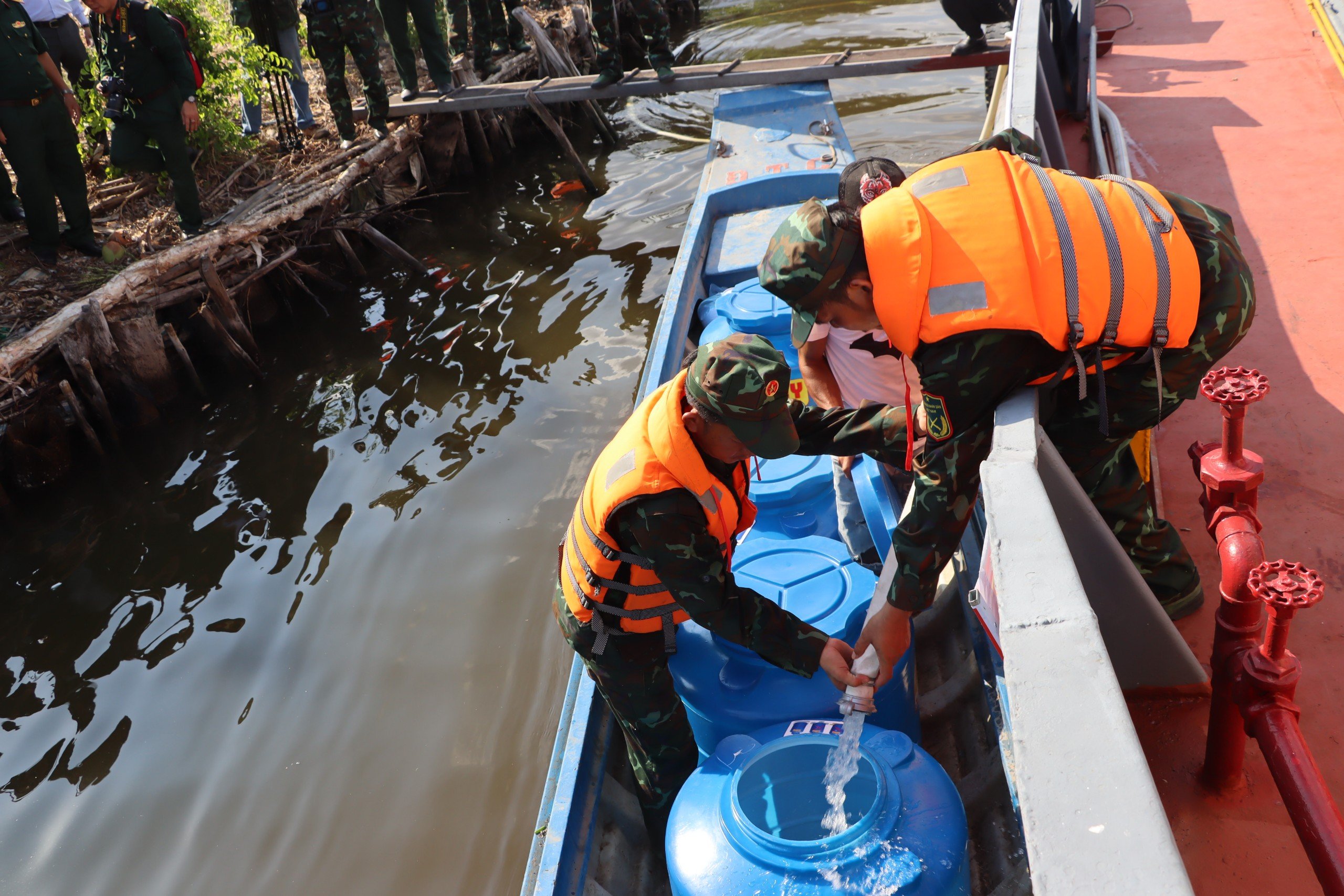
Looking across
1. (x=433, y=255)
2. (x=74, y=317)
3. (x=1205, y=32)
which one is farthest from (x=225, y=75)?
(x=1205, y=32)

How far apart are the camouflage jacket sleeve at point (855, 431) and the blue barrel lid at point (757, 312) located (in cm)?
138

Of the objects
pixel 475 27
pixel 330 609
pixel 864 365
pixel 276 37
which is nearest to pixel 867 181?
pixel 864 365

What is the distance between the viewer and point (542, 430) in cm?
662

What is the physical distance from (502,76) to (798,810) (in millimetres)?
11492

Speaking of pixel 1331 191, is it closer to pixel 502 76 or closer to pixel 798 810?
pixel 798 810

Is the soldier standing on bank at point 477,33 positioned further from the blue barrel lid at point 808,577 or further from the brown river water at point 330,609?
the blue barrel lid at point 808,577

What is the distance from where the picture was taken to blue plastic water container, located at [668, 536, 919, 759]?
2.52 metres

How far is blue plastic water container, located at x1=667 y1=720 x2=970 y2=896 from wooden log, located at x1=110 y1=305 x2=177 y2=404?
6.32 meters

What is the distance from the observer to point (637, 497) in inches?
92.7

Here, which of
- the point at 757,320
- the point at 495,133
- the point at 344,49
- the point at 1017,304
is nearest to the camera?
the point at 1017,304

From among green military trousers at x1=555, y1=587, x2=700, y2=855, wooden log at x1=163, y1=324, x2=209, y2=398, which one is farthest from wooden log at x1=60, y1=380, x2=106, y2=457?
green military trousers at x1=555, y1=587, x2=700, y2=855

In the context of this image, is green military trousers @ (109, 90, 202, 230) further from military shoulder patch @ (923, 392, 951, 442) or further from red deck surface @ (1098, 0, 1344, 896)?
military shoulder patch @ (923, 392, 951, 442)

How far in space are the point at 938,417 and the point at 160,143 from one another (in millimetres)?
7377

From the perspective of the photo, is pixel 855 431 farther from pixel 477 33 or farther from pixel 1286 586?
pixel 477 33
